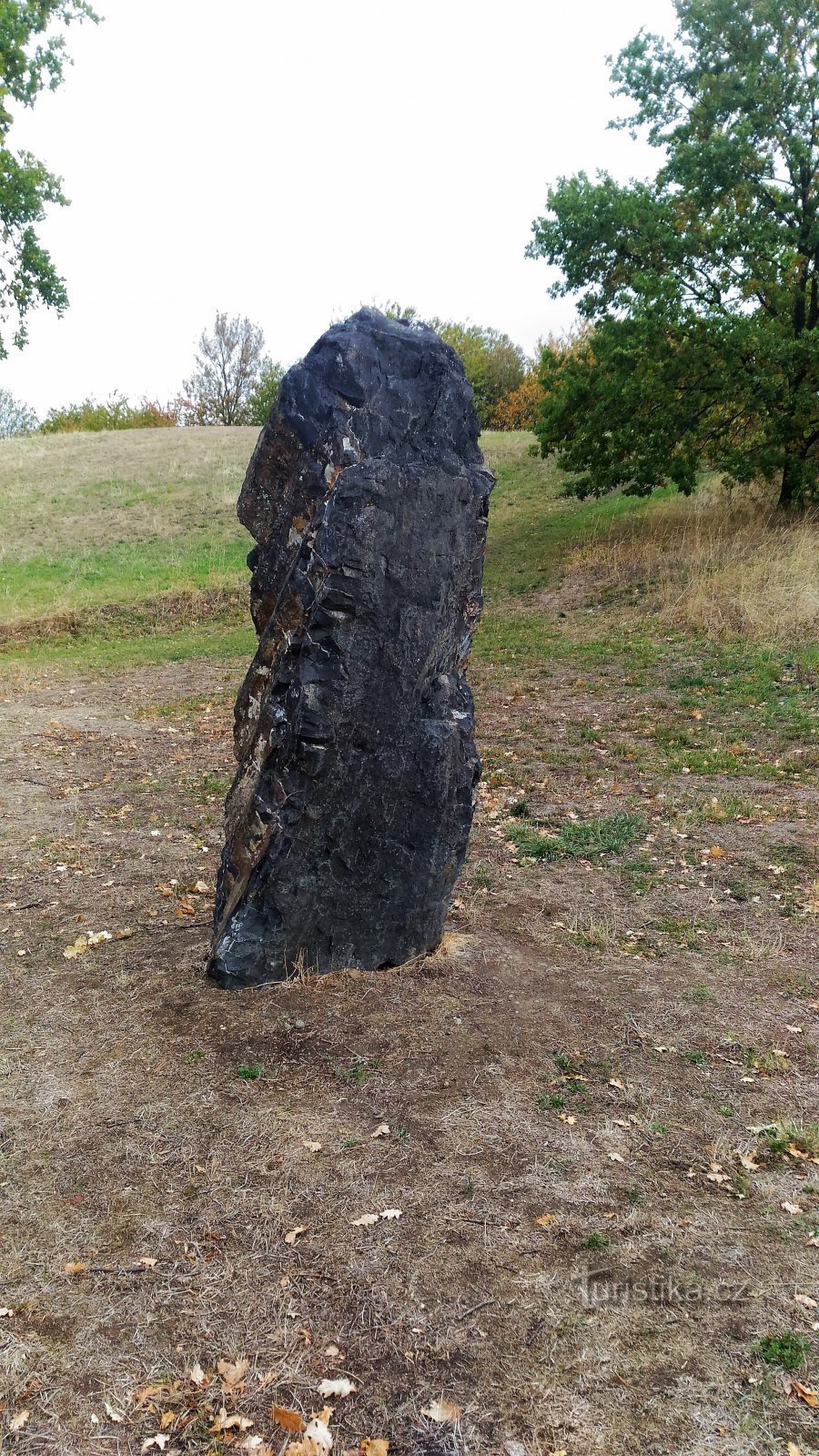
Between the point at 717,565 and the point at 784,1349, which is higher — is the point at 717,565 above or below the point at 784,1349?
above

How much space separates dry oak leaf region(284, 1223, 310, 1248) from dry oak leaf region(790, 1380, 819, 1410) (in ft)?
5.97

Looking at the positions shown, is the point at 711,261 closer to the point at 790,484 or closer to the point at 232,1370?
the point at 790,484

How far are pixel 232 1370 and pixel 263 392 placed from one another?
49.6 metres

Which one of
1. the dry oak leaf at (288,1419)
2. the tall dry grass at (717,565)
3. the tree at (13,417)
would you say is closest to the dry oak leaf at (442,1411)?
the dry oak leaf at (288,1419)

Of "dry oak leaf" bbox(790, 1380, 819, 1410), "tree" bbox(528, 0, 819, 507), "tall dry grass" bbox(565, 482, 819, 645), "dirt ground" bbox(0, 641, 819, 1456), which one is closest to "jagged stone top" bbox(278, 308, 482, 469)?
"dirt ground" bbox(0, 641, 819, 1456)

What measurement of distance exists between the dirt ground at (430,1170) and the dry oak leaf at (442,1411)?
0.02 m

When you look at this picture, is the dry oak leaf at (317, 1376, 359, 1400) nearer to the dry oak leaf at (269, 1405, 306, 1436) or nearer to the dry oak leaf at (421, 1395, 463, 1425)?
the dry oak leaf at (269, 1405, 306, 1436)

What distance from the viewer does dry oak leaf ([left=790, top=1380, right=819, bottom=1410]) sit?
320cm

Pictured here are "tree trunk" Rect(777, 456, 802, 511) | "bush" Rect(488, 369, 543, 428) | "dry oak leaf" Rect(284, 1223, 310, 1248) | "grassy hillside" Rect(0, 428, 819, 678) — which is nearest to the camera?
"dry oak leaf" Rect(284, 1223, 310, 1248)

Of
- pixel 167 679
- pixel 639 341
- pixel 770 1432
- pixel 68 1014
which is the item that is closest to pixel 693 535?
pixel 639 341

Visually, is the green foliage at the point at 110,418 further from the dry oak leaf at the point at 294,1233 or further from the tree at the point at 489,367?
the dry oak leaf at the point at 294,1233

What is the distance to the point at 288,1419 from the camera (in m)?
3.08

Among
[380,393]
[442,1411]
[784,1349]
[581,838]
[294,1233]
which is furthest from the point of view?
[581,838]

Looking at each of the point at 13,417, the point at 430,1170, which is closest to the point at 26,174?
the point at 430,1170
